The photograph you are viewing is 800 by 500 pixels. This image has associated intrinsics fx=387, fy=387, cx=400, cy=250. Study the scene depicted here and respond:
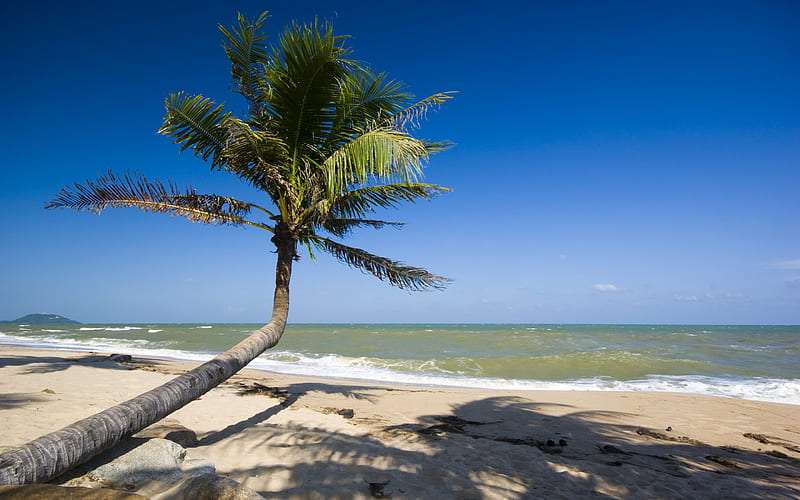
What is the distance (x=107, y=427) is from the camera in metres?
3.16

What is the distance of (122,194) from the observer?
18.2 ft

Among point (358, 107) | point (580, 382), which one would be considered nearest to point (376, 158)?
point (358, 107)

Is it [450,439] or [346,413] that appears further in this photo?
[346,413]

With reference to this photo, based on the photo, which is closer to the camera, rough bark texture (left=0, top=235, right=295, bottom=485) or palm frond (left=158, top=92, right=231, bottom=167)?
rough bark texture (left=0, top=235, right=295, bottom=485)

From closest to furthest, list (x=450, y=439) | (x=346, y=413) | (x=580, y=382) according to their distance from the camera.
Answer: (x=450, y=439)
(x=346, y=413)
(x=580, y=382)

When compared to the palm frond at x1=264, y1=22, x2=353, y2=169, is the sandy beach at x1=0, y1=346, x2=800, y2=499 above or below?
below

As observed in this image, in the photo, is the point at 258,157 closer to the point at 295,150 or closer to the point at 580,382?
the point at 295,150

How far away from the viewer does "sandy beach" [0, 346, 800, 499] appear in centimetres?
376

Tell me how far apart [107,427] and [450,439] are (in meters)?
3.96

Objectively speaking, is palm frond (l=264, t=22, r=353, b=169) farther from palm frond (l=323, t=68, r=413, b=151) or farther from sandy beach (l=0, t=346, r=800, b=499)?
sandy beach (l=0, t=346, r=800, b=499)

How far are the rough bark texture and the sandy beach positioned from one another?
801 millimetres

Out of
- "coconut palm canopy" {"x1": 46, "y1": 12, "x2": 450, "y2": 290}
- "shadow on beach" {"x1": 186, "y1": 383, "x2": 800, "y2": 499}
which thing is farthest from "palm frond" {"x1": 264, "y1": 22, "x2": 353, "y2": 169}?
"shadow on beach" {"x1": 186, "y1": 383, "x2": 800, "y2": 499}

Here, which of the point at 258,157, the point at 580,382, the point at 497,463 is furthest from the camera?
the point at 580,382

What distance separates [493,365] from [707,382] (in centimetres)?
702
